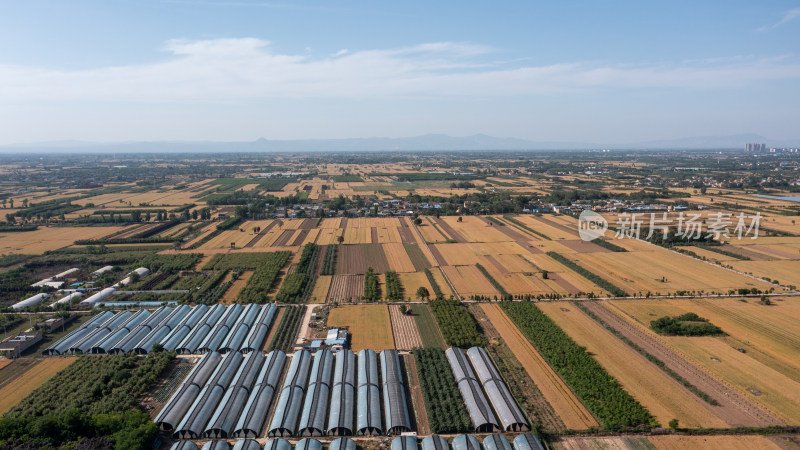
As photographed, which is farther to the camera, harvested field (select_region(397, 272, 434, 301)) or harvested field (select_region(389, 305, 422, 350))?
harvested field (select_region(397, 272, 434, 301))

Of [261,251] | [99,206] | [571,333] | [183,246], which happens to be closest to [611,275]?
[571,333]

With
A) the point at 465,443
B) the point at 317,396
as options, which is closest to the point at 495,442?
the point at 465,443

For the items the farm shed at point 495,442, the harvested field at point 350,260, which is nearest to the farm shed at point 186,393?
the farm shed at point 495,442

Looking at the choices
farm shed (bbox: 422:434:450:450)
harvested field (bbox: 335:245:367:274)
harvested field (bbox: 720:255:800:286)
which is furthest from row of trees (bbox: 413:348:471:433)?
harvested field (bbox: 720:255:800:286)

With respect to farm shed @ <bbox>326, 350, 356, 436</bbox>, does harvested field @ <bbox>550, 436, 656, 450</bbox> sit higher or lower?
lower

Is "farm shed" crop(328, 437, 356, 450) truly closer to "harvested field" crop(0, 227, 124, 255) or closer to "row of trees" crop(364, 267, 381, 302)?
"row of trees" crop(364, 267, 381, 302)

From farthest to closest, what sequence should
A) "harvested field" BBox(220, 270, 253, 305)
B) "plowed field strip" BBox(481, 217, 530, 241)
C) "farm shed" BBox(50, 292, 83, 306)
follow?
1. "plowed field strip" BBox(481, 217, 530, 241)
2. "harvested field" BBox(220, 270, 253, 305)
3. "farm shed" BBox(50, 292, 83, 306)

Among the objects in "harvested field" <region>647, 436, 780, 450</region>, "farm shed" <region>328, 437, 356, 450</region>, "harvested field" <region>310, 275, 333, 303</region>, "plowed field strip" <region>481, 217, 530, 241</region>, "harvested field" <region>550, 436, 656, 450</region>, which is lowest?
"harvested field" <region>550, 436, 656, 450</region>
